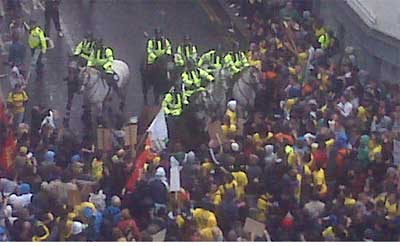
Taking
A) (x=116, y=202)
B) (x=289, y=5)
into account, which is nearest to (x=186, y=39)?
(x=289, y=5)

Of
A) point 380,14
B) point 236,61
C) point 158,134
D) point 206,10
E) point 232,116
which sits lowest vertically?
point 158,134

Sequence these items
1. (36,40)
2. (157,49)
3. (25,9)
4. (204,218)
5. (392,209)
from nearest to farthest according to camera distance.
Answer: (204,218), (392,209), (157,49), (36,40), (25,9)

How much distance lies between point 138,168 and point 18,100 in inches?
84.0

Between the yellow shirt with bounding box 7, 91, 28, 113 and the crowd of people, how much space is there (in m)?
0.14

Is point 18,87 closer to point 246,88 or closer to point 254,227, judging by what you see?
point 246,88

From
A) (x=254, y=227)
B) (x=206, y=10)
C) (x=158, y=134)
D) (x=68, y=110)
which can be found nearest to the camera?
(x=254, y=227)

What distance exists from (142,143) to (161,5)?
10.8 ft

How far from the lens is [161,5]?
14648 mm

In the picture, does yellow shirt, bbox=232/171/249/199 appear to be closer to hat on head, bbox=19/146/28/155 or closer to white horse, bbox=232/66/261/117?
white horse, bbox=232/66/261/117

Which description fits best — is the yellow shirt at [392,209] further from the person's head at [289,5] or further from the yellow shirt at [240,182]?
the person's head at [289,5]

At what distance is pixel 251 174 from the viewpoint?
10.9 m

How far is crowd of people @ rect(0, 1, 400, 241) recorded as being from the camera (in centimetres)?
1013
